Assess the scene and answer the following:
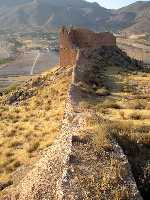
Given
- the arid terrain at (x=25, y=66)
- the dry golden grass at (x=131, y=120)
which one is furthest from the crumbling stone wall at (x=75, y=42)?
the arid terrain at (x=25, y=66)

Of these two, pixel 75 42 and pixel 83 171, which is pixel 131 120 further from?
pixel 75 42

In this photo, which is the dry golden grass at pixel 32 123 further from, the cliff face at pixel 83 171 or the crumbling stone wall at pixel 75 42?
the cliff face at pixel 83 171

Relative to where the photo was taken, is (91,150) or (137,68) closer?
(91,150)

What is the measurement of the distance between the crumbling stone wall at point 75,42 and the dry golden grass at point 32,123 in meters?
1.81

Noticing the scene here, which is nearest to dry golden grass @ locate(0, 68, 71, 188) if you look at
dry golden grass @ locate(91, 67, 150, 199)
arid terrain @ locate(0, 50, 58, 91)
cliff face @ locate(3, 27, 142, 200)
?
dry golden grass @ locate(91, 67, 150, 199)

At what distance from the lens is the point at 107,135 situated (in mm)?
16234

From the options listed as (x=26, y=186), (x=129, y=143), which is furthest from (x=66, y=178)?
(x=129, y=143)

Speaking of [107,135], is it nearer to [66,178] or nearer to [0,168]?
[66,178]

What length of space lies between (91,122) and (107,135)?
212 cm

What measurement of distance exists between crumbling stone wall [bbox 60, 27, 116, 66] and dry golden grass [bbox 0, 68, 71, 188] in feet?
5.92

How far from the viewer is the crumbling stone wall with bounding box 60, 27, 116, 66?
167ft

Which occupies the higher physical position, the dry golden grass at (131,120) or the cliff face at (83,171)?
the cliff face at (83,171)

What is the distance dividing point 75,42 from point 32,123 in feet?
68.1

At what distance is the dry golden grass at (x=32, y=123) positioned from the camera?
24.6 metres
